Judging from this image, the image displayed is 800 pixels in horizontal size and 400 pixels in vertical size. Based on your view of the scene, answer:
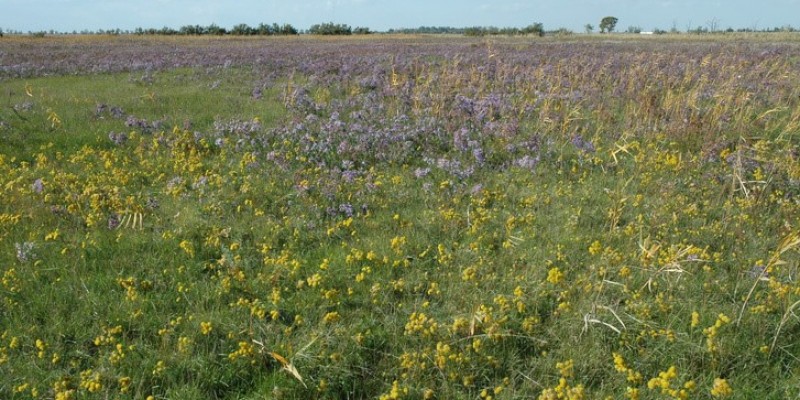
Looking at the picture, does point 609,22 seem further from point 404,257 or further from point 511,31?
point 404,257

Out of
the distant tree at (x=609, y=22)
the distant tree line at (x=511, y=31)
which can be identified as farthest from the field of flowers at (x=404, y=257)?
the distant tree at (x=609, y=22)

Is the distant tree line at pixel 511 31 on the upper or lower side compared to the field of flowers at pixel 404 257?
upper

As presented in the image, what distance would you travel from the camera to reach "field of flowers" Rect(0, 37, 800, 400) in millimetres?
3590

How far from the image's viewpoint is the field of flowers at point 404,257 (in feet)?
11.8

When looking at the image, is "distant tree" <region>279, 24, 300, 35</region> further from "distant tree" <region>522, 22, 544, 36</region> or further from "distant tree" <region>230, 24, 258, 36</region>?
"distant tree" <region>522, 22, 544, 36</region>

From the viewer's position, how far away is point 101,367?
349 cm

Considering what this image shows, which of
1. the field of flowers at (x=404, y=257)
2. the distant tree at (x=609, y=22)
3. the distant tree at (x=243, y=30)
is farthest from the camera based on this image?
the distant tree at (x=609, y=22)

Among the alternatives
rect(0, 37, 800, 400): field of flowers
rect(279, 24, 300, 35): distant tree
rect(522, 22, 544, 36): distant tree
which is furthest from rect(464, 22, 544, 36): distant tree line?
rect(0, 37, 800, 400): field of flowers

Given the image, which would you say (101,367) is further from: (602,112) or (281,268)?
(602,112)

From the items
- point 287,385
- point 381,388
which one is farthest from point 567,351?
point 287,385

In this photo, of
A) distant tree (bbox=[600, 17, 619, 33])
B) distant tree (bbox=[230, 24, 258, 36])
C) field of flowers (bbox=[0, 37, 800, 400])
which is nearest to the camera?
field of flowers (bbox=[0, 37, 800, 400])

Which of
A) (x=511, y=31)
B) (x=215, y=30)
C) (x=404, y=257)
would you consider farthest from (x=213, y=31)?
(x=404, y=257)

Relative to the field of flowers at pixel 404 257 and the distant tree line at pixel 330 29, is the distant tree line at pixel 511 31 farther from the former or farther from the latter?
the field of flowers at pixel 404 257

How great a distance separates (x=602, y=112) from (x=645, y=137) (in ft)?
5.18
